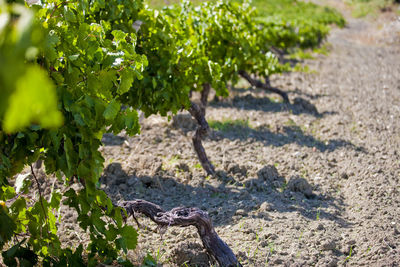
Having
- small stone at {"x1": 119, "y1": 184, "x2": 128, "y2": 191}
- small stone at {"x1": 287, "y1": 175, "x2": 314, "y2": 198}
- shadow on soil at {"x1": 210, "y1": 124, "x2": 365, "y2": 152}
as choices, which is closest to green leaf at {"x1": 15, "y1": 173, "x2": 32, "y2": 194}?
small stone at {"x1": 119, "y1": 184, "x2": 128, "y2": 191}

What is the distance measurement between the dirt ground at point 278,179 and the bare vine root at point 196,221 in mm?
200

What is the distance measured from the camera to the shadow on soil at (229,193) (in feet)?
12.4

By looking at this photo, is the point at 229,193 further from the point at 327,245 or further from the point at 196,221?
the point at 196,221

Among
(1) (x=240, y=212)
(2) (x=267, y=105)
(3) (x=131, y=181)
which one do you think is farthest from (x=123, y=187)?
(2) (x=267, y=105)

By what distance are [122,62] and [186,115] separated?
400 cm

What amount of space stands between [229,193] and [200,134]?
0.66 metres

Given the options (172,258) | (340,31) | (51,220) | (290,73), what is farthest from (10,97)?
(340,31)

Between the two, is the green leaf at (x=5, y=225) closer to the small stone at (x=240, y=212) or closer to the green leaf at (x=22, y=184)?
the green leaf at (x=22, y=184)

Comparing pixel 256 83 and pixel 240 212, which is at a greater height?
pixel 256 83

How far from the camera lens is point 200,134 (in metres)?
4.46

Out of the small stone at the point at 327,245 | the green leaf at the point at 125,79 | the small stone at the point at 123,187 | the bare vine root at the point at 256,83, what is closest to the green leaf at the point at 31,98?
the green leaf at the point at 125,79

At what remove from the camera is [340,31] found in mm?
21078

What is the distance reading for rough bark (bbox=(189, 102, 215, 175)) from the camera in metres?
4.35

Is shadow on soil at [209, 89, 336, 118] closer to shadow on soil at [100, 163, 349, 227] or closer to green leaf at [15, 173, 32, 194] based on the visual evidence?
shadow on soil at [100, 163, 349, 227]
